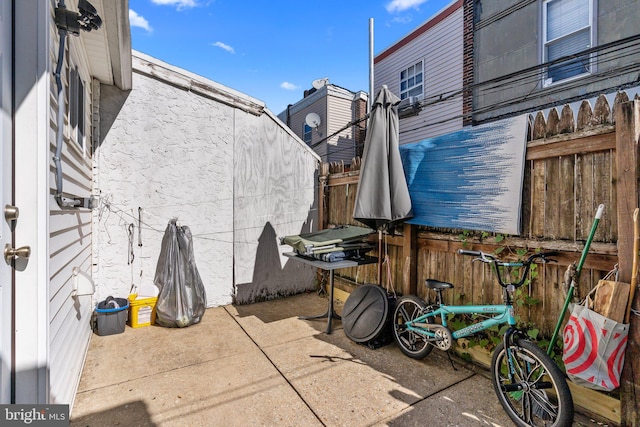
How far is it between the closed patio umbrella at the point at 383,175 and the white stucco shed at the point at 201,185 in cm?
207

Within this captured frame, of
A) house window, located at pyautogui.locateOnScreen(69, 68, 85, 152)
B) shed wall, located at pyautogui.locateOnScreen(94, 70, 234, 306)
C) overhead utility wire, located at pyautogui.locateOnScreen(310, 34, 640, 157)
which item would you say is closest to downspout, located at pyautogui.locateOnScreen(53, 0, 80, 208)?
house window, located at pyautogui.locateOnScreen(69, 68, 85, 152)

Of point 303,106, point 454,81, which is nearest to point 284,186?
point 454,81

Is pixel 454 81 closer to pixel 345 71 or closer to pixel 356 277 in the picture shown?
pixel 345 71

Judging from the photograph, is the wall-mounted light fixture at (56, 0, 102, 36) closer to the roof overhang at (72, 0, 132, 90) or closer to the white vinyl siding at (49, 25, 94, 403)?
the white vinyl siding at (49, 25, 94, 403)

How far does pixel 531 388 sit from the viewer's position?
6.84ft

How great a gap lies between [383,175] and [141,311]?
3.41m

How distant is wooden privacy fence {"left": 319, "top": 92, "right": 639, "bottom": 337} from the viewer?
2.00 m

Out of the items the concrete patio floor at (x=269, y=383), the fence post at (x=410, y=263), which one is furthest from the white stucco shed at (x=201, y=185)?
the fence post at (x=410, y=263)

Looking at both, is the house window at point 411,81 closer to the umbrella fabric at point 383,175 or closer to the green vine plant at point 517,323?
the umbrella fabric at point 383,175

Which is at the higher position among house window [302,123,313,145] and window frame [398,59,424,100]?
window frame [398,59,424,100]

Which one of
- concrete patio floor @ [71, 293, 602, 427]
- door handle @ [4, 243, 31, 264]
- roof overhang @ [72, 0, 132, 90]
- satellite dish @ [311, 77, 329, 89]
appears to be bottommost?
concrete patio floor @ [71, 293, 602, 427]

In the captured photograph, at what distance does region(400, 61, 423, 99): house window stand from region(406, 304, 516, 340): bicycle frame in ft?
23.0

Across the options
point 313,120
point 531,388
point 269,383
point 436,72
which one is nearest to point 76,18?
point 269,383

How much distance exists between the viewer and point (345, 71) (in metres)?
10.1
